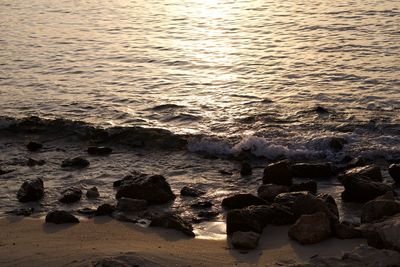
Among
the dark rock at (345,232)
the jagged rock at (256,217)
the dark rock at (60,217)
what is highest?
the dark rock at (345,232)

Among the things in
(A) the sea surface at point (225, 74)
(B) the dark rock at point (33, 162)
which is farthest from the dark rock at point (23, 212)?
(A) the sea surface at point (225, 74)

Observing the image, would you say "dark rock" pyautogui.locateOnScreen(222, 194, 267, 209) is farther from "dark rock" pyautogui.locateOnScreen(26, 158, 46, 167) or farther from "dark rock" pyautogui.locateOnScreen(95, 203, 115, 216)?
"dark rock" pyautogui.locateOnScreen(26, 158, 46, 167)

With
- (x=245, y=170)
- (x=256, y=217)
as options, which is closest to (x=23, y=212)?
(x=256, y=217)

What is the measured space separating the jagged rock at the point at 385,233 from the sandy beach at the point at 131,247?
22cm

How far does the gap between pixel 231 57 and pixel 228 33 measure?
3.21 meters

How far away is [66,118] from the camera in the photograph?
43.9 feet

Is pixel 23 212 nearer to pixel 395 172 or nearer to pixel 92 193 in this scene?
pixel 92 193

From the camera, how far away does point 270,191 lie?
884 cm

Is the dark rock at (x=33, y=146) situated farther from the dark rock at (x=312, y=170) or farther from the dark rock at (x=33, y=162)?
the dark rock at (x=312, y=170)

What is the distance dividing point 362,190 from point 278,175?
1.20 meters

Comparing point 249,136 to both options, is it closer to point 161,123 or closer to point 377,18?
point 161,123

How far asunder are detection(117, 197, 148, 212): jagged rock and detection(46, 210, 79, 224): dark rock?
646 millimetres

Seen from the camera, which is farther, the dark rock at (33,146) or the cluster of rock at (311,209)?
the dark rock at (33,146)

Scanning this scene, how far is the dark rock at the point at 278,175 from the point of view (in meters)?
9.36
